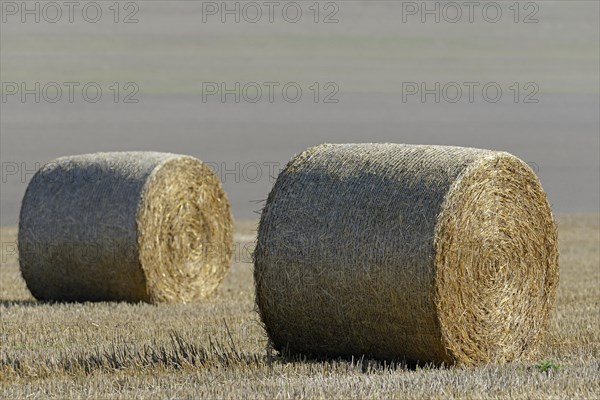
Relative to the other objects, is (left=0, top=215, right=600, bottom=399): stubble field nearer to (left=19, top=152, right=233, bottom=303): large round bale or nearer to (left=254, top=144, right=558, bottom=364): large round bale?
(left=254, top=144, right=558, bottom=364): large round bale

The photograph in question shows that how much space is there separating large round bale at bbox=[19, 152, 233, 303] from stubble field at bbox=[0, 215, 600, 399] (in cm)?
84

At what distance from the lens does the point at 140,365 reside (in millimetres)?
9234

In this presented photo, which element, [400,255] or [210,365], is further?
[400,255]

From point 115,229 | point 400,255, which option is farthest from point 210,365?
point 115,229

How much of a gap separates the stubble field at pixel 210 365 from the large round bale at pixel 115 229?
838mm

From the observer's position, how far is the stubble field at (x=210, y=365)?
25.9 feet

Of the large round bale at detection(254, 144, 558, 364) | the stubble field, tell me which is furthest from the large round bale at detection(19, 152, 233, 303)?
the large round bale at detection(254, 144, 558, 364)

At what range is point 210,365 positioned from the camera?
9.27m

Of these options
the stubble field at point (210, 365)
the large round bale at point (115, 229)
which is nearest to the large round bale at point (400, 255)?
the stubble field at point (210, 365)

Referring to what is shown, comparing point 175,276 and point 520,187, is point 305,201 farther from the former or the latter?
point 175,276

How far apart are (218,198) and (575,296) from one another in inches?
211

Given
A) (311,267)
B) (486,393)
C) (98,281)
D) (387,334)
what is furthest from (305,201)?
(98,281)

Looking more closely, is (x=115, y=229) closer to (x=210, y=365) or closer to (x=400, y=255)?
(x=210, y=365)

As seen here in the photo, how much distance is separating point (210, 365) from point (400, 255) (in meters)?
1.81
